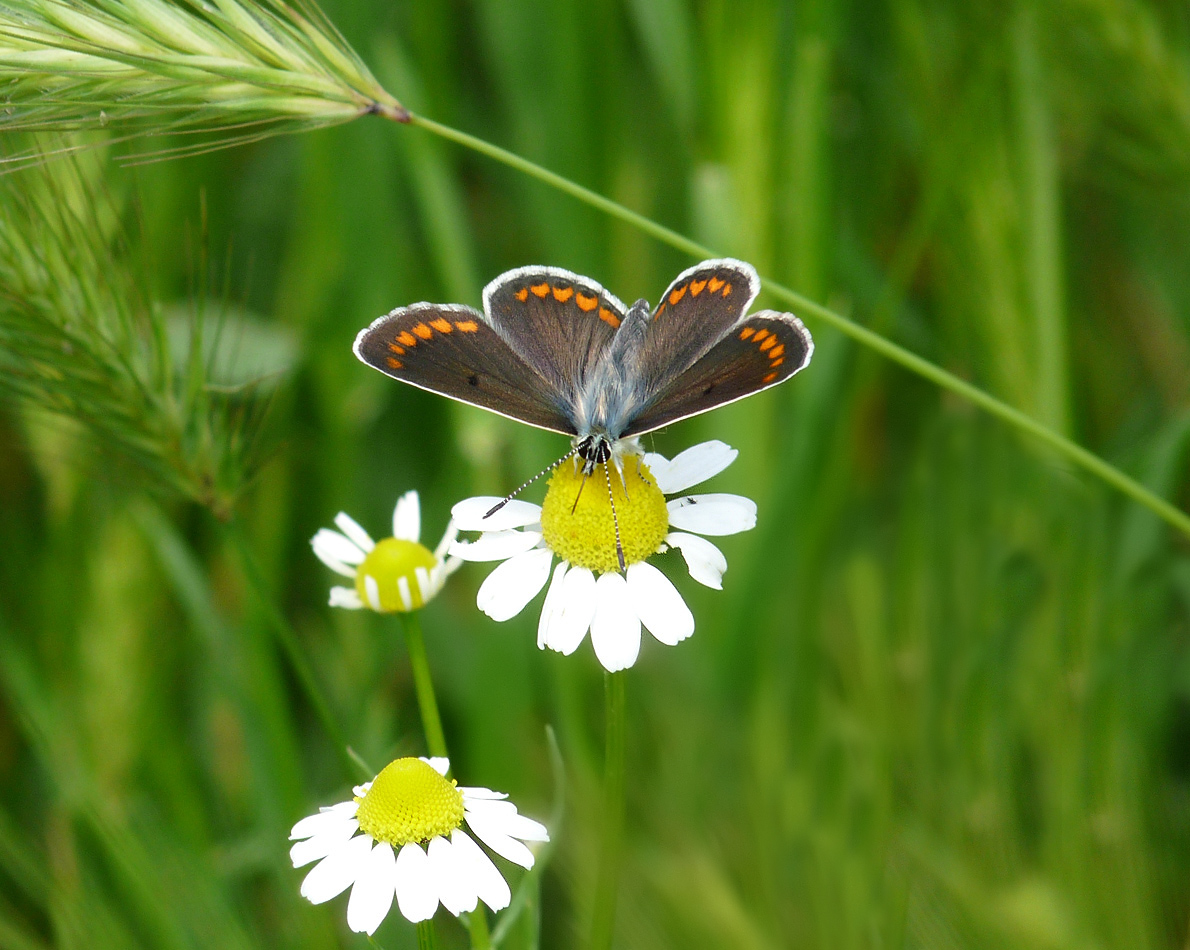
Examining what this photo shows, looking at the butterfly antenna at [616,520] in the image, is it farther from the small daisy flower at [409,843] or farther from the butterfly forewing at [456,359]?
the small daisy flower at [409,843]

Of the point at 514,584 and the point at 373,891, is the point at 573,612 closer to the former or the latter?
the point at 514,584

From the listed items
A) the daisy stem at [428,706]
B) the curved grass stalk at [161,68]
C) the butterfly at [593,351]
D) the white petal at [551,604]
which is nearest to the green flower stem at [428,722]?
the daisy stem at [428,706]

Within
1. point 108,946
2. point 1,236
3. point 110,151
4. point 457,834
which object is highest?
point 110,151

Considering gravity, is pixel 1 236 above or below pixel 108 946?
above

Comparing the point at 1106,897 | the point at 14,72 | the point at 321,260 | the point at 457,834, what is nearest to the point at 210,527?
the point at 321,260

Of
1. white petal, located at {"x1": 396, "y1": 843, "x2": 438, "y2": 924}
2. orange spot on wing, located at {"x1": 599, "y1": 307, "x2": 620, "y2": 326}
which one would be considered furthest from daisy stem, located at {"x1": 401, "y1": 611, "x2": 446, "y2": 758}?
orange spot on wing, located at {"x1": 599, "y1": 307, "x2": 620, "y2": 326}

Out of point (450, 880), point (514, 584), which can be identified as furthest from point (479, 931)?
point (514, 584)

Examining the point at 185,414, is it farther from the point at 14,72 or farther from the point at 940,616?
the point at 940,616
